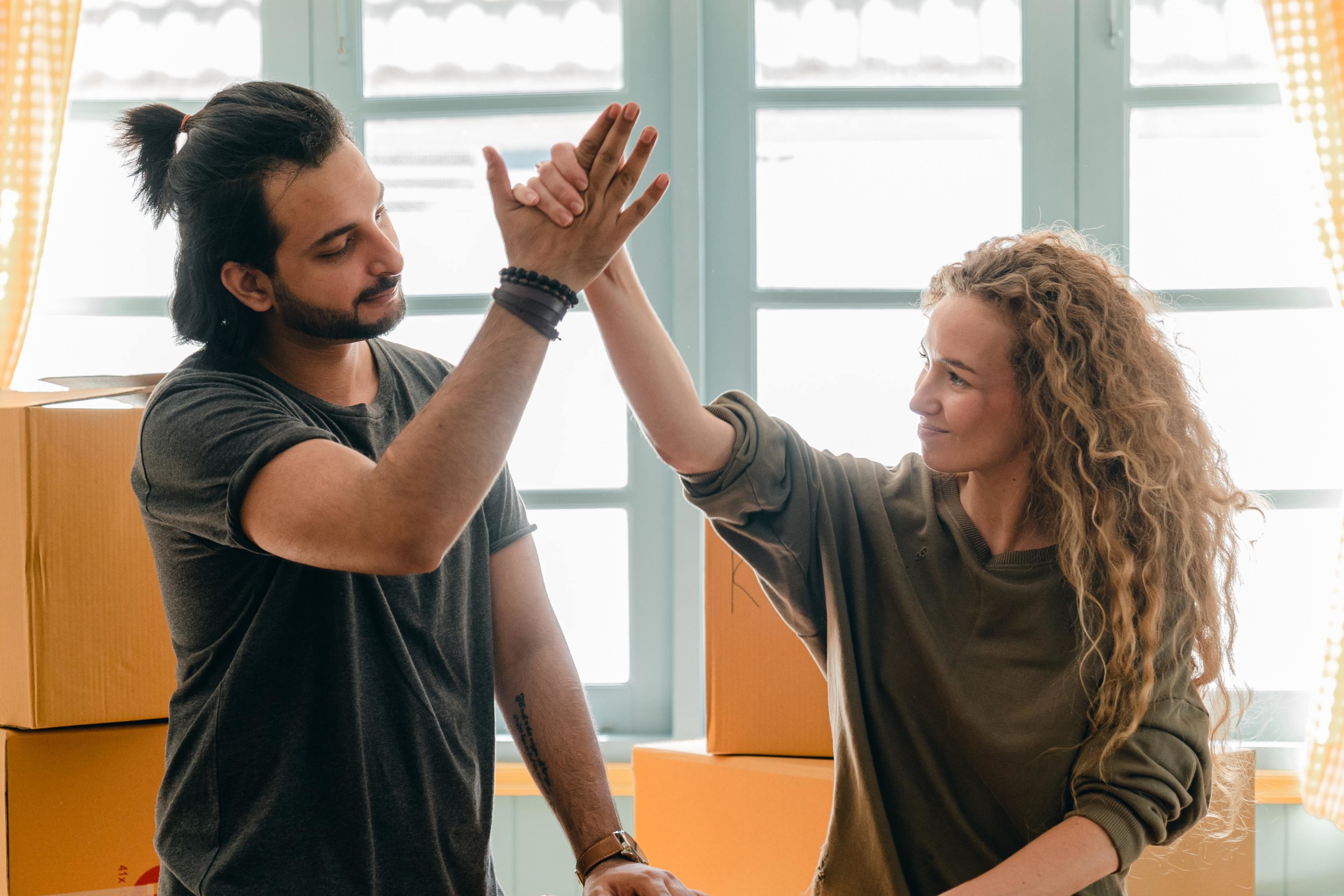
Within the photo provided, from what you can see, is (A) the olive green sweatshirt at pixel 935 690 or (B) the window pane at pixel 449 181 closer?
(A) the olive green sweatshirt at pixel 935 690

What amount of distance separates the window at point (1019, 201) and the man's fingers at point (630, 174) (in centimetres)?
133

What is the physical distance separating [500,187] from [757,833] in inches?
38.8

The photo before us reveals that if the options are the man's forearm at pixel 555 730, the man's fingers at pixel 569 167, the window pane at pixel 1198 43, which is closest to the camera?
the man's fingers at pixel 569 167

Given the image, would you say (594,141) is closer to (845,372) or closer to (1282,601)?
(845,372)

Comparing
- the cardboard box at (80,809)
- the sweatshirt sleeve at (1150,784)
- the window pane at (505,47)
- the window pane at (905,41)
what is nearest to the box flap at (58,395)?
the cardboard box at (80,809)

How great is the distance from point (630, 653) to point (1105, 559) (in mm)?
1383

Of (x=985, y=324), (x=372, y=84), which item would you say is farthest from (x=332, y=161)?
(x=372, y=84)

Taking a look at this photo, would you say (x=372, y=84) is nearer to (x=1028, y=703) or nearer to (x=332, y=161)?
(x=332, y=161)

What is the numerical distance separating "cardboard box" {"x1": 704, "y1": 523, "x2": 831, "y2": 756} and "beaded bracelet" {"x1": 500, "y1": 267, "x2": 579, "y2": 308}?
64 centimetres

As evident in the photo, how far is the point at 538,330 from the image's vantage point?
934 mm

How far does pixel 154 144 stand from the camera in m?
1.12

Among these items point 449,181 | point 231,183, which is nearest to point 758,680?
point 231,183

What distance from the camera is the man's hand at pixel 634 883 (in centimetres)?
108

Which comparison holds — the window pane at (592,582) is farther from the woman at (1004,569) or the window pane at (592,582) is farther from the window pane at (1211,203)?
the window pane at (1211,203)
